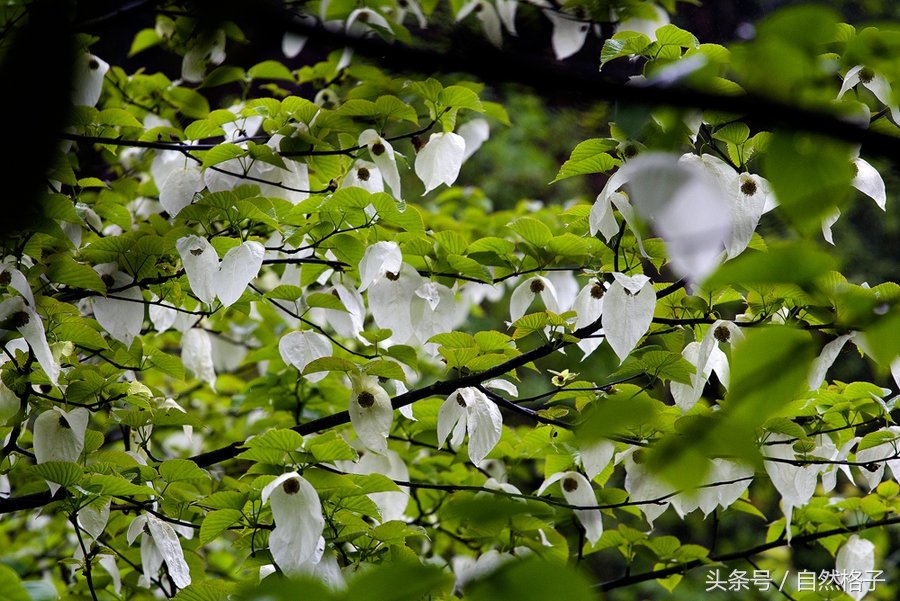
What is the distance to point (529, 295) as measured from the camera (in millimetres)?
1071

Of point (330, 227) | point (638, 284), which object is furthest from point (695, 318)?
point (330, 227)

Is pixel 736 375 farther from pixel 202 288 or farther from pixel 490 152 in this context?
pixel 490 152

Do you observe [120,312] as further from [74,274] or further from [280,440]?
[280,440]

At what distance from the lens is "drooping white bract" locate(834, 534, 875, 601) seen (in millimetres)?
1059

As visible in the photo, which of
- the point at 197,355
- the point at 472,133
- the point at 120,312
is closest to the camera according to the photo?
the point at 120,312

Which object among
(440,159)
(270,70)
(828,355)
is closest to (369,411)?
(440,159)

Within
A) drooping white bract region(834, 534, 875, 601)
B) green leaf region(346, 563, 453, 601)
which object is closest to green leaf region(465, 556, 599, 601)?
green leaf region(346, 563, 453, 601)

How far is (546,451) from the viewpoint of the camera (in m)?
1.05

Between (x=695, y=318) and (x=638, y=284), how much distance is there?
0.55 feet

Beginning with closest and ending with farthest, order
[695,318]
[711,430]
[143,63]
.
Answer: [711,430], [695,318], [143,63]

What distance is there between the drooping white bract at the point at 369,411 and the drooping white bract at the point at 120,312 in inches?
11.6

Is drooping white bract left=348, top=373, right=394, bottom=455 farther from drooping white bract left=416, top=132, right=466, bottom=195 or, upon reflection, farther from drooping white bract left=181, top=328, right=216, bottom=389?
drooping white bract left=181, top=328, right=216, bottom=389

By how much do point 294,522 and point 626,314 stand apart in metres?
0.39

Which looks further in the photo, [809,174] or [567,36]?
[567,36]
